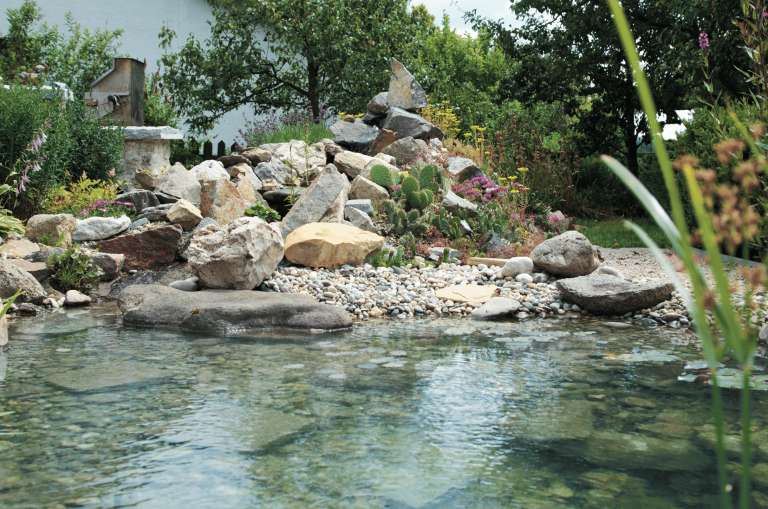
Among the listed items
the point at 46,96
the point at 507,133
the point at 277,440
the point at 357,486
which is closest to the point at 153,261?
the point at 46,96

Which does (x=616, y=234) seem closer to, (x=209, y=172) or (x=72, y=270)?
(x=209, y=172)

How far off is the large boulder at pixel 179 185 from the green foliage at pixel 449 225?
11.0 feet

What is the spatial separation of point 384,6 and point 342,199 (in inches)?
266

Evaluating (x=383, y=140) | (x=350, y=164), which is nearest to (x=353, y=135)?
(x=383, y=140)

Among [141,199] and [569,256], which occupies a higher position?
[141,199]

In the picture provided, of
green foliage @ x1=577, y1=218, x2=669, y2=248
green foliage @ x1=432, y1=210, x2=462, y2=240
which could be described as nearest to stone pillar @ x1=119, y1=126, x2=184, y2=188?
green foliage @ x1=432, y1=210, x2=462, y2=240

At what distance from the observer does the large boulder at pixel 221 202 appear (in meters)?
7.36

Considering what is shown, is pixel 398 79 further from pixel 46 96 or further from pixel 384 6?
pixel 46 96

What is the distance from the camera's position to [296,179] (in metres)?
8.73

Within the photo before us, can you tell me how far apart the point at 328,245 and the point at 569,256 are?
265cm

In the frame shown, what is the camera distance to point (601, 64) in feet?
38.1

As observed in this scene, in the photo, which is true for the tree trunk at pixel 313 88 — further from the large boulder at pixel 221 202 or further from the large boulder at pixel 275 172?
the large boulder at pixel 221 202

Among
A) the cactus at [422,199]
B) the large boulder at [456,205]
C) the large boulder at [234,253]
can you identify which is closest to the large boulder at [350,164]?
the cactus at [422,199]

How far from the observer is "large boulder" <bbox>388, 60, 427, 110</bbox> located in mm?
10820
